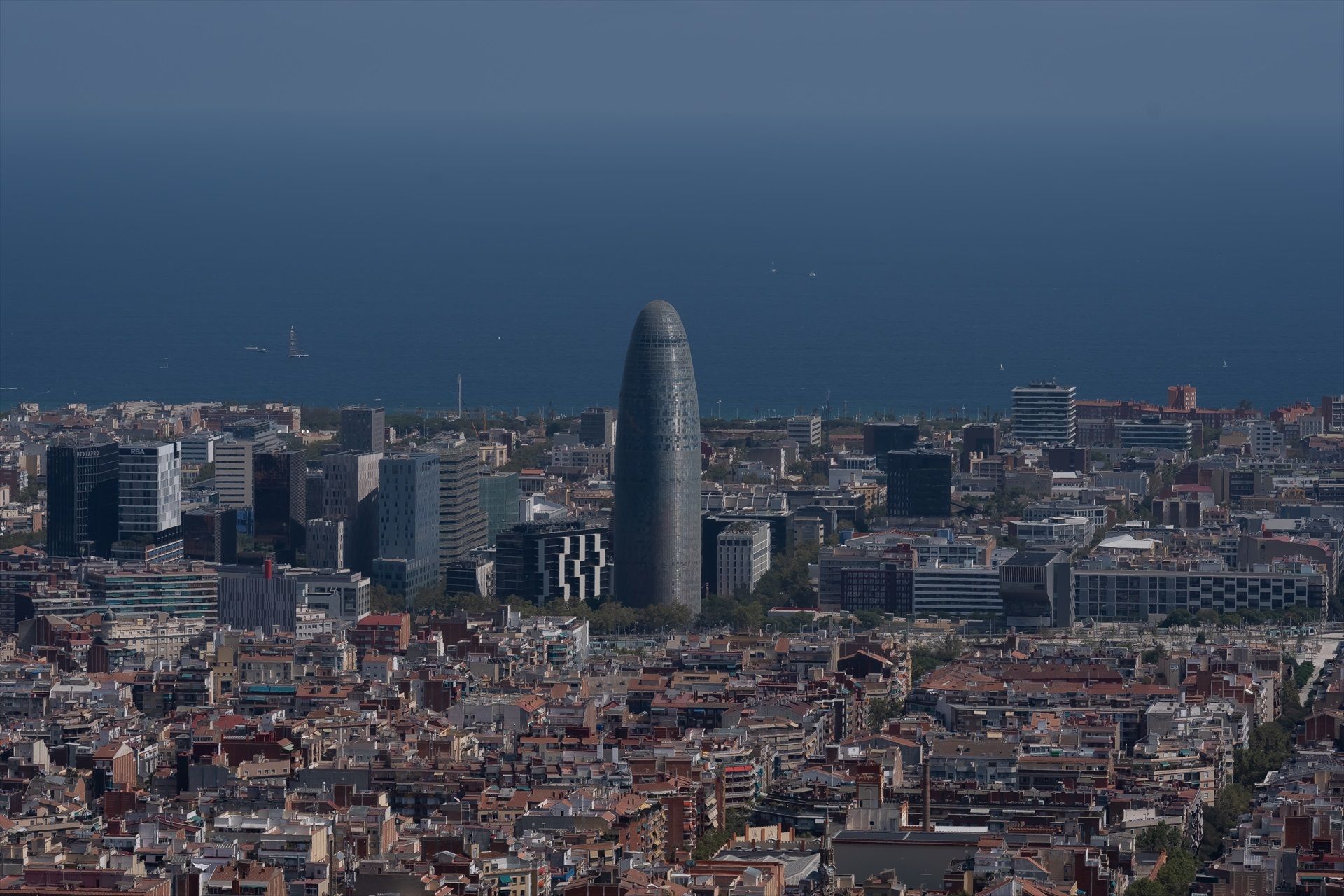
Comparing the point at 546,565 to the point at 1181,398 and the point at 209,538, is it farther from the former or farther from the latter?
the point at 1181,398

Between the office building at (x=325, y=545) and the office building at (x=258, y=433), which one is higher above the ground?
the office building at (x=258, y=433)

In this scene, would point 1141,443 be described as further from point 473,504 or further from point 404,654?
point 404,654

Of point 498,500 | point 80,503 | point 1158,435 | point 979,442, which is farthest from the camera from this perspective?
point 1158,435

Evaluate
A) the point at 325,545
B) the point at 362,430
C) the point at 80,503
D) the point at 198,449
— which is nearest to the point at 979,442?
the point at 362,430

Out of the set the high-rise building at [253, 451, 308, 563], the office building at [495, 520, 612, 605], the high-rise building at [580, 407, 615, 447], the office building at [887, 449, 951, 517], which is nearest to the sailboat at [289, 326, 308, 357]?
the high-rise building at [580, 407, 615, 447]

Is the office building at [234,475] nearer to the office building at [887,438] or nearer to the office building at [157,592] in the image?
the office building at [157,592]

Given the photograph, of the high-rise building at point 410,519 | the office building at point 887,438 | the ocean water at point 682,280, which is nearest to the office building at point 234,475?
the high-rise building at point 410,519

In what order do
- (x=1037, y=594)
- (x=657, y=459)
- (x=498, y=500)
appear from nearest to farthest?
(x=1037, y=594) < (x=657, y=459) < (x=498, y=500)
